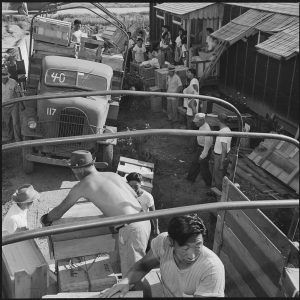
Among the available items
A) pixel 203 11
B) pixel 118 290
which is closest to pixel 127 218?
pixel 118 290

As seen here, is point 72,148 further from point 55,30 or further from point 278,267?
point 278,267

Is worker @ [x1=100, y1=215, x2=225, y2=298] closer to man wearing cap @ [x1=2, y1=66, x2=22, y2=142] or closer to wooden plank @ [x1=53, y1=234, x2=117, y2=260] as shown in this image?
wooden plank @ [x1=53, y1=234, x2=117, y2=260]

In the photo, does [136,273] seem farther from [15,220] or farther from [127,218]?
[15,220]

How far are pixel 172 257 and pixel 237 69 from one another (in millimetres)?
9964

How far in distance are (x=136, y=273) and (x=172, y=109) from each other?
28.0ft

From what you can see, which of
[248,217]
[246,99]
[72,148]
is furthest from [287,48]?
[248,217]

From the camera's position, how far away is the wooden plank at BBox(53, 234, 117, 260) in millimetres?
3875

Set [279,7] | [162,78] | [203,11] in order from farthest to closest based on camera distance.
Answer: [203,11], [162,78], [279,7]

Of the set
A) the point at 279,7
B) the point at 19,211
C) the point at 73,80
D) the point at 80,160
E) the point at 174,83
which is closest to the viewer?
the point at 80,160

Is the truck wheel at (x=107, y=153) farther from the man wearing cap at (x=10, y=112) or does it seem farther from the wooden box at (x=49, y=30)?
the wooden box at (x=49, y=30)

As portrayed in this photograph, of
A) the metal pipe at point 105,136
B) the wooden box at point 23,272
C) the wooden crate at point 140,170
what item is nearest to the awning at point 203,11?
the wooden crate at point 140,170

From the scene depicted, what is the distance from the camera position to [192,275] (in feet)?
10.6

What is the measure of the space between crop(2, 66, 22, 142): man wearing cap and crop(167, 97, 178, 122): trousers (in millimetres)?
3830

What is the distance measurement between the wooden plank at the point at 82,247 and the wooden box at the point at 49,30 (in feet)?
26.8
